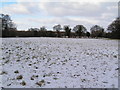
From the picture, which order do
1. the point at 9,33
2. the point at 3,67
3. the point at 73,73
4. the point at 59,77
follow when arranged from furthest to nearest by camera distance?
the point at 9,33 → the point at 3,67 → the point at 73,73 → the point at 59,77

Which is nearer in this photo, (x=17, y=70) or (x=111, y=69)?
(x=17, y=70)

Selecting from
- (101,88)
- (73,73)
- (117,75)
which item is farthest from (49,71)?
(117,75)

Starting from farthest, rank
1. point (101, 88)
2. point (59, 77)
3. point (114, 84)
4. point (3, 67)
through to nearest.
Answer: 1. point (3, 67)
2. point (59, 77)
3. point (114, 84)
4. point (101, 88)

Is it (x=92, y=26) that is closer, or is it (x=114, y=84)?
(x=114, y=84)

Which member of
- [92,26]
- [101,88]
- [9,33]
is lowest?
[101,88]

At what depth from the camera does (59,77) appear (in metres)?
4.81

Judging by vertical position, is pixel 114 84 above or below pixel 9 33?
below

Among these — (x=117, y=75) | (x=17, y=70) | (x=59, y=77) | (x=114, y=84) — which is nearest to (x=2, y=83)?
(x=17, y=70)

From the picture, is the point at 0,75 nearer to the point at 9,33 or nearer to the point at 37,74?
the point at 37,74

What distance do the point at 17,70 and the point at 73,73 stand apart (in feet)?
7.21

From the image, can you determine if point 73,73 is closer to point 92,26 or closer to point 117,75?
point 117,75

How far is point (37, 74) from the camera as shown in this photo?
5.05 m

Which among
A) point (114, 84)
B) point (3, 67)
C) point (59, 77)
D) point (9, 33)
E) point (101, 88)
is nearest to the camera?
point (101, 88)

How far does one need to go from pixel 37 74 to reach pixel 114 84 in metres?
2.66
